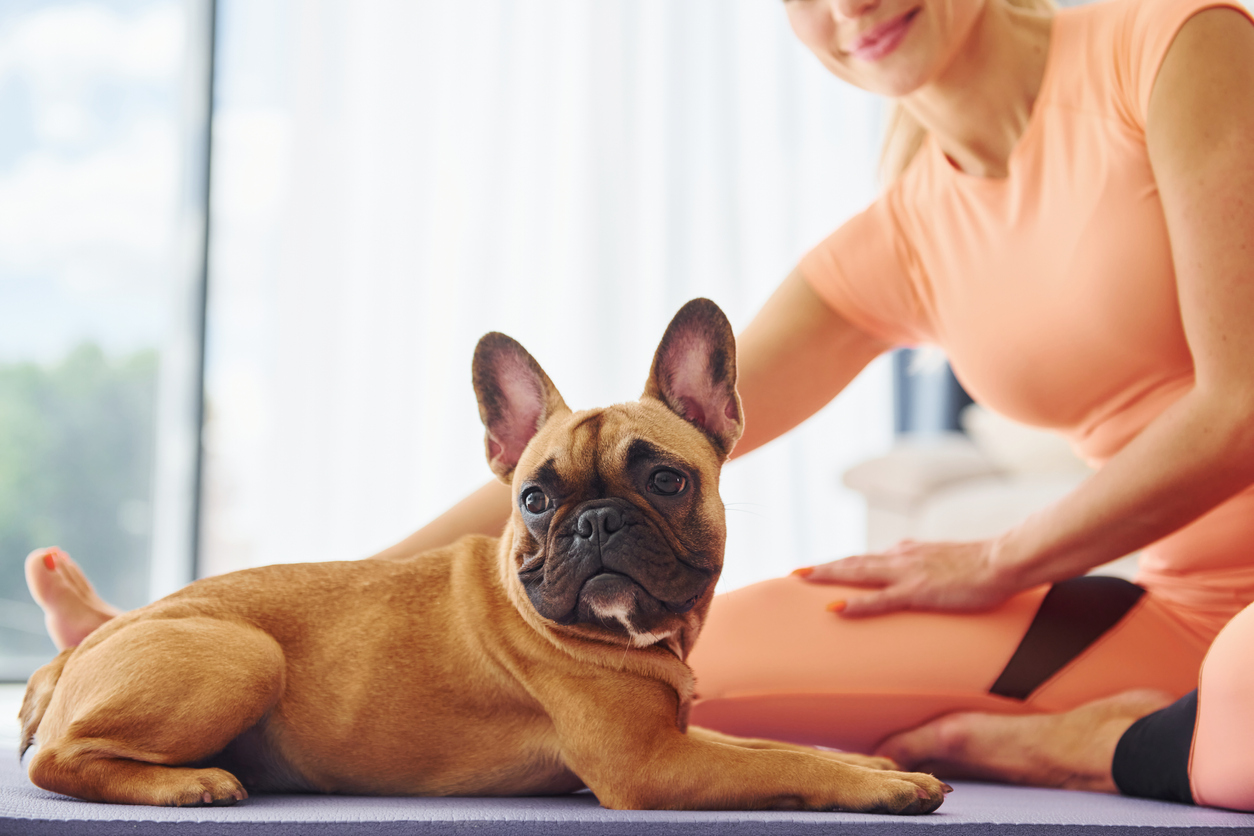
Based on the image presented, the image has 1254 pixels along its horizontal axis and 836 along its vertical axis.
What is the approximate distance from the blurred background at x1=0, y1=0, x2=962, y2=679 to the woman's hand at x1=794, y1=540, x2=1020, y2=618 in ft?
9.36

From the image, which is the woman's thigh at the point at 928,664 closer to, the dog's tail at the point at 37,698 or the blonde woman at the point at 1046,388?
the blonde woman at the point at 1046,388

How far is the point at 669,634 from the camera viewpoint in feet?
4.30

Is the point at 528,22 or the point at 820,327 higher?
the point at 528,22

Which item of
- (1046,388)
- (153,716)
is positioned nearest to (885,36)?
(1046,388)

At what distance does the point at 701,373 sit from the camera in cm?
148

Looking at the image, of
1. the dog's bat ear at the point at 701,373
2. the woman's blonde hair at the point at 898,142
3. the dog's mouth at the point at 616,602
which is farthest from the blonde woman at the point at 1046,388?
the dog's mouth at the point at 616,602

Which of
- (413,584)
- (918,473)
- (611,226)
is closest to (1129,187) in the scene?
(413,584)

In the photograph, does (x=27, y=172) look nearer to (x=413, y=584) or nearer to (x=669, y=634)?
(x=413, y=584)

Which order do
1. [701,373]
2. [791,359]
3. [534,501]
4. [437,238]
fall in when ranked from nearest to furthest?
[534,501], [701,373], [791,359], [437,238]

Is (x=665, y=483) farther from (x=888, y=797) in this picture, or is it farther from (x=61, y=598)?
(x=61, y=598)

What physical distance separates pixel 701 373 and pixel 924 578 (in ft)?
1.95

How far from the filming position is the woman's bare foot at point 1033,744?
153 cm

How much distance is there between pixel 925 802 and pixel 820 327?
103 cm

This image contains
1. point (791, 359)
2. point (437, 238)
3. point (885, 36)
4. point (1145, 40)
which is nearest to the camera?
point (1145, 40)
